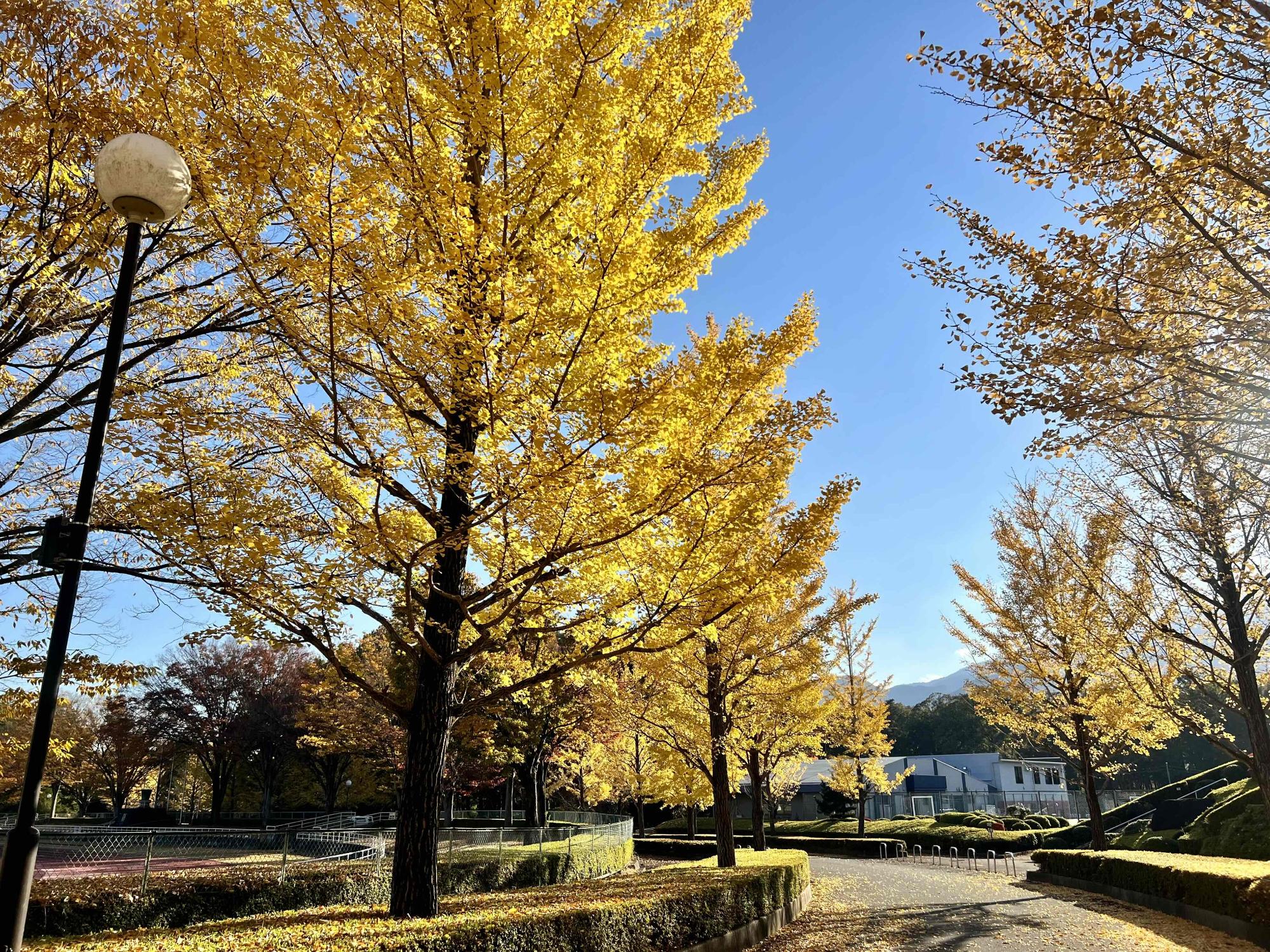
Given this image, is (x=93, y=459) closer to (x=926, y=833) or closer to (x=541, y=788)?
(x=541, y=788)

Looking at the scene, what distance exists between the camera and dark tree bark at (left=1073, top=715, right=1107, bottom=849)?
16.3 metres

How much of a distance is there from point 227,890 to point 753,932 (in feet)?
26.0

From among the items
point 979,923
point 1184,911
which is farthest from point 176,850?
point 1184,911

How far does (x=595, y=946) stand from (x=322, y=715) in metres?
21.0

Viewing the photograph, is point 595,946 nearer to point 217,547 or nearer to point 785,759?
point 217,547

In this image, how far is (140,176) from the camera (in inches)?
133

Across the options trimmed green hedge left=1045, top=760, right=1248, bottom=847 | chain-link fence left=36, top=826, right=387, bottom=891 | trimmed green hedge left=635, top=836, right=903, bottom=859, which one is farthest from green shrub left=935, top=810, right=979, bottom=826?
chain-link fence left=36, top=826, right=387, bottom=891

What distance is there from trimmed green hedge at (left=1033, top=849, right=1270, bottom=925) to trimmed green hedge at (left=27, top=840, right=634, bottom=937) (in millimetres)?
10802

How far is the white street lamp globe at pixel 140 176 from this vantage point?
3.34 metres

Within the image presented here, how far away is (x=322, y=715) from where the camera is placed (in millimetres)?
24031

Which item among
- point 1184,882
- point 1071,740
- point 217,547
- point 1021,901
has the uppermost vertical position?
point 217,547

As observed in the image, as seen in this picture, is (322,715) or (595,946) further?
(322,715)

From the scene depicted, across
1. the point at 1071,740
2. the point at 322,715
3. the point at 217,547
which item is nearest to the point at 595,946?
the point at 217,547

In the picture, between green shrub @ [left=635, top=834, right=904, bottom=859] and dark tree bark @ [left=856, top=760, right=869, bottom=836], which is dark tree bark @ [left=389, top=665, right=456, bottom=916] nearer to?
green shrub @ [left=635, top=834, right=904, bottom=859]
